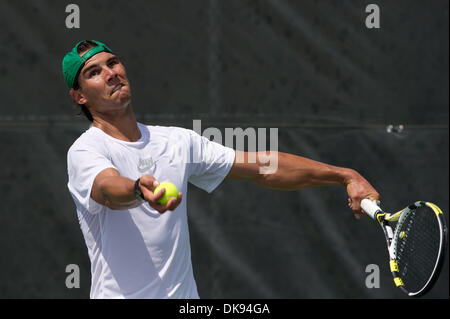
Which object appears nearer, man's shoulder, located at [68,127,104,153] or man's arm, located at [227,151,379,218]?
man's shoulder, located at [68,127,104,153]

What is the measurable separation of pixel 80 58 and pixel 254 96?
147 cm

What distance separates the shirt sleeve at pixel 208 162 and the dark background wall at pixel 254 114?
105 centimetres

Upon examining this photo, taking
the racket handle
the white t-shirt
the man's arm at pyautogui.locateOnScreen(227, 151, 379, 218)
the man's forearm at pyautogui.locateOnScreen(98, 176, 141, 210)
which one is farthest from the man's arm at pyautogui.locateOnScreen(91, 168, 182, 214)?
the racket handle

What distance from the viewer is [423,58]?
4262mm

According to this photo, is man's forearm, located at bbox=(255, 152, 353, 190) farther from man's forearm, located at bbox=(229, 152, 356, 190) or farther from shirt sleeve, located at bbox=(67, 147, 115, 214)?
shirt sleeve, located at bbox=(67, 147, 115, 214)

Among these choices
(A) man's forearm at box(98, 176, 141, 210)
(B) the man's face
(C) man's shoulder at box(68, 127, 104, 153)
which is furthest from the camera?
(B) the man's face

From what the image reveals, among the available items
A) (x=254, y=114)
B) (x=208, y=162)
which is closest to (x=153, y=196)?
(x=208, y=162)

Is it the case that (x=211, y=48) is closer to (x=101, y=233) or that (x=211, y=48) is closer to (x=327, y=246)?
(x=327, y=246)

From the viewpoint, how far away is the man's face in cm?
276

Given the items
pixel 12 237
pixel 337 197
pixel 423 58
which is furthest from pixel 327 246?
pixel 12 237

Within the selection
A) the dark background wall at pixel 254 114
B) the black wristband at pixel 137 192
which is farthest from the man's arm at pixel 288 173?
the dark background wall at pixel 254 114

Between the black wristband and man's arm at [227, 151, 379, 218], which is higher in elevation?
man's arm at [227, 151, 379, 218]

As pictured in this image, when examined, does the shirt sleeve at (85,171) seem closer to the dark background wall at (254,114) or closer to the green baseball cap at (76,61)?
the green baseball cap at (76,61)

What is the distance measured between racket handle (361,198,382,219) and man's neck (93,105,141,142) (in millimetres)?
884
